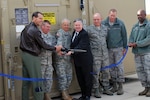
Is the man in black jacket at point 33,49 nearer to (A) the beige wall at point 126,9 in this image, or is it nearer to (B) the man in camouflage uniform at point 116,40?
(B) the man in camouflage uniform at point 116,40

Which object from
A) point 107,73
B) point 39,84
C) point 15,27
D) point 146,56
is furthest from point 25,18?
point 146,56

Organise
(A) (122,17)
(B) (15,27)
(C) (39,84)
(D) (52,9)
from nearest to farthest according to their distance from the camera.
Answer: (C) (39,84), (B) (15,27), (D) (52,9), (A) (122,17)

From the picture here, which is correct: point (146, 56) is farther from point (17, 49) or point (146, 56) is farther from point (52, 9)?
point (17, 49)

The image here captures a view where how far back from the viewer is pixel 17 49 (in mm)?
4898

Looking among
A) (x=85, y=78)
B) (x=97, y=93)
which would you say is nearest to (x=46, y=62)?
(x=85, y=78)

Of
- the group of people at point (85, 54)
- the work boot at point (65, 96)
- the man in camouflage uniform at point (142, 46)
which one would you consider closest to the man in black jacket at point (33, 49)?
the group of people at point (85, 54)

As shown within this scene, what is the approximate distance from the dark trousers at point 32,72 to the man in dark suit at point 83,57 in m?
0.83

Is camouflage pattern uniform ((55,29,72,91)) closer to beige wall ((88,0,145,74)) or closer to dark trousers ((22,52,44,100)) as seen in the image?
dark trousers ((22,52,44,100))

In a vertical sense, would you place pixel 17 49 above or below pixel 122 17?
below

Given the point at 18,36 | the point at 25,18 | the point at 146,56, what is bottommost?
the point at 146,56

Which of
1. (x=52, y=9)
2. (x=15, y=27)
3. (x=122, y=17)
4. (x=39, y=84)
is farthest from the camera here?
(x=122, y=17)

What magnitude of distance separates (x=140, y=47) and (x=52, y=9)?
1780mm

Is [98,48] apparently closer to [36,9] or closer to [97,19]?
[97,19]

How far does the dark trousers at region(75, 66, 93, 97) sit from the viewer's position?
5.04m
